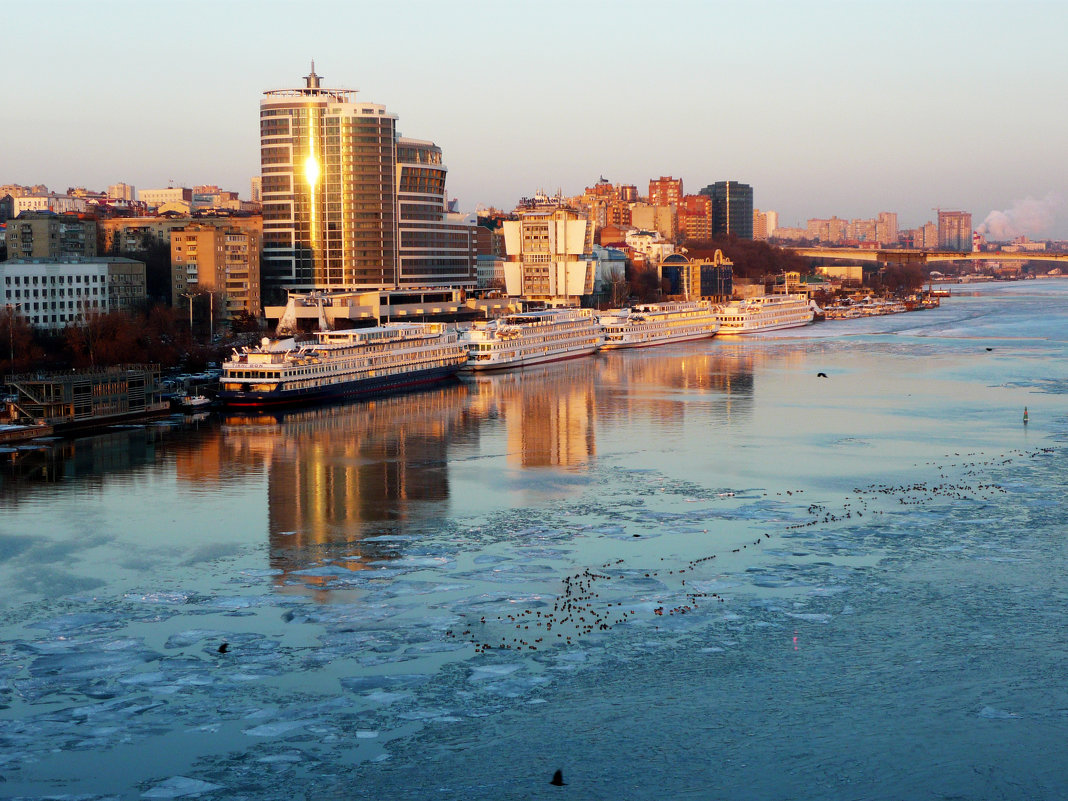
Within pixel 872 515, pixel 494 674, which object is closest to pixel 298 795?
pixel 494 674

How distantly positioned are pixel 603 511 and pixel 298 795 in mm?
6580

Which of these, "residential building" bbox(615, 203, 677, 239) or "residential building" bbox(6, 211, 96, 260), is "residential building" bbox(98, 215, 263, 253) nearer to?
"residential building" bbox(6, 211, 96, 260)

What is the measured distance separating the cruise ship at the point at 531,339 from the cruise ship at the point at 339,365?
1.17 meters

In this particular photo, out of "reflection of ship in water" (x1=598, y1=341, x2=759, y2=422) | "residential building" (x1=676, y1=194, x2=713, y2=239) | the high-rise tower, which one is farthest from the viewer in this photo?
"residential building" (x1=676, y1=194, x2=713, y2=239)

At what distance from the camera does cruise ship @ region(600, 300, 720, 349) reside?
36.3 metres

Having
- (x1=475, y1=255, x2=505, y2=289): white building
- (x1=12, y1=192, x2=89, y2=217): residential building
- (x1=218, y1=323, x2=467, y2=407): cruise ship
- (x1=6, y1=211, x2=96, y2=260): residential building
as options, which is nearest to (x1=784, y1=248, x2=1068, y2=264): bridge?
(x1=475, y1=255, x2=505, y2=289): white building

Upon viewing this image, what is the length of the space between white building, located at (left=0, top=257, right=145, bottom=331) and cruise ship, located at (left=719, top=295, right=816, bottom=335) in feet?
65.9

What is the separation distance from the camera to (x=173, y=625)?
28.6 feet

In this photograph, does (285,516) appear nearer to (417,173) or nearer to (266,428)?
(266,428)

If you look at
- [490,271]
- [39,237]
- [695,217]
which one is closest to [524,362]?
[39,237]

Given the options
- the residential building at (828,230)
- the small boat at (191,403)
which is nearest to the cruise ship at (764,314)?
the small boat at (191,403)

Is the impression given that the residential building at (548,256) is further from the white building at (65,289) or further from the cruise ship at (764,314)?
the white building at (65,289)

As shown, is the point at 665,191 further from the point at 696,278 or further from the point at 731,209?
the point at 696,278

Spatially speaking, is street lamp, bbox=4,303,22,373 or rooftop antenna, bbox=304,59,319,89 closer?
street lamp, bbox=4,303,22,373
